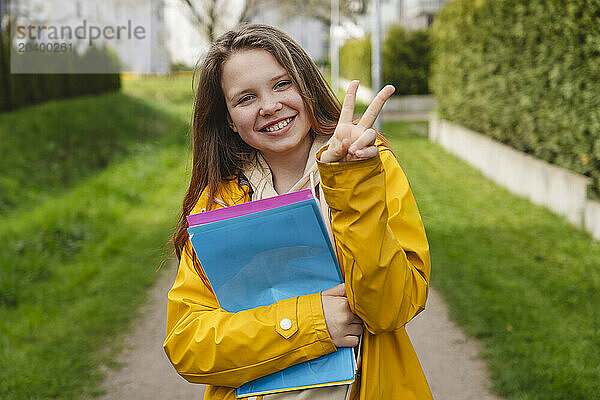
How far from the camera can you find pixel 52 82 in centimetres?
1494

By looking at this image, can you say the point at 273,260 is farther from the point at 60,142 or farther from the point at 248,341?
the point at 60,142

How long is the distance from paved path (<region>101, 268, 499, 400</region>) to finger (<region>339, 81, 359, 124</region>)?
8.73 feet

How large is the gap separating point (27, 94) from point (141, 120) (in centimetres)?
423

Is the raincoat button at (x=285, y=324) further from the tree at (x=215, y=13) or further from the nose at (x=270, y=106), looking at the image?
the tree at (x=215, y=13)

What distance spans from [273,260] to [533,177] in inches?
289

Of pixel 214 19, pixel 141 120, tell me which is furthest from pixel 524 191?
pixel 214 19

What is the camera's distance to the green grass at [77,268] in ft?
14.2

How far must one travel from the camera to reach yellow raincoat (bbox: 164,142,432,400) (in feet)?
5.05

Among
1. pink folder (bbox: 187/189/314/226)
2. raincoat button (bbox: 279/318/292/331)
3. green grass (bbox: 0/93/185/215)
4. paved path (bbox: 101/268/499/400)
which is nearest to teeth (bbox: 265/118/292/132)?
pink folder (bbox: 187/189/314/226)

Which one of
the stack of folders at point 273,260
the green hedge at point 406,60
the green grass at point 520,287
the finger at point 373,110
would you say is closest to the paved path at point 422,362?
the green grass at point 520,287

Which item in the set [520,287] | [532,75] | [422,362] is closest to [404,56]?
[532,75]

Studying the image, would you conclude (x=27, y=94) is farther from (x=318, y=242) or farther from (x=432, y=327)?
(x=318, y=242)

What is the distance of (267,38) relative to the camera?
1960mm

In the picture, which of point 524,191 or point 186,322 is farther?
point 524,191
